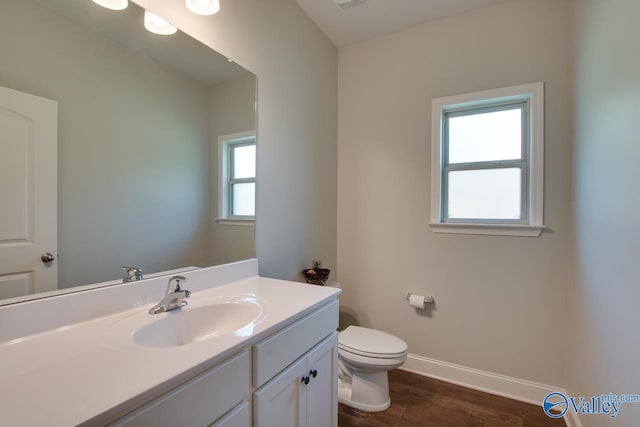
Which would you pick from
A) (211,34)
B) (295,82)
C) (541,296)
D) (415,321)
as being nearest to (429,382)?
(415,321)

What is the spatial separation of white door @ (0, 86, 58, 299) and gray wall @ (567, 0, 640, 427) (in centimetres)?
199

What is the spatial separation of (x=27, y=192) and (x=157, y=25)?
0.81m

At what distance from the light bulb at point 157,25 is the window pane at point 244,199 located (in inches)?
28.9

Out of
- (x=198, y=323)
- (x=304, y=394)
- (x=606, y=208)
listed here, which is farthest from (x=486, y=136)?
(x=198, y=323)

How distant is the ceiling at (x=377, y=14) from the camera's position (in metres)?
1.99

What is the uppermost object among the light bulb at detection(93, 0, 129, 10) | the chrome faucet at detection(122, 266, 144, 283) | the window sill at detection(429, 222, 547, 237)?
the light bulb at detection(93, 0, 129, 10)

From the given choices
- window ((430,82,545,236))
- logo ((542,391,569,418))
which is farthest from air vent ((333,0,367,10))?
logo ((542,391,569,418))

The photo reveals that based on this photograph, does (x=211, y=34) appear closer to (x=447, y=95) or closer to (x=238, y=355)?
(x=238, y=355)

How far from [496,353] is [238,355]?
1.96 m

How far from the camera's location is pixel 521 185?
198cm

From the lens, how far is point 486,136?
2105mm

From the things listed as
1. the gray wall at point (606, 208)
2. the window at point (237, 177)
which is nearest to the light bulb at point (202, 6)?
the window at point (237, 177)

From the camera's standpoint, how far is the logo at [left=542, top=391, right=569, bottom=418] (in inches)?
69.9

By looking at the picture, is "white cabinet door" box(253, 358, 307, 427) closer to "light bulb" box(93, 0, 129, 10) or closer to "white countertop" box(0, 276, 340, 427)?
"white countertop" box(0, 276, 340, 427)
